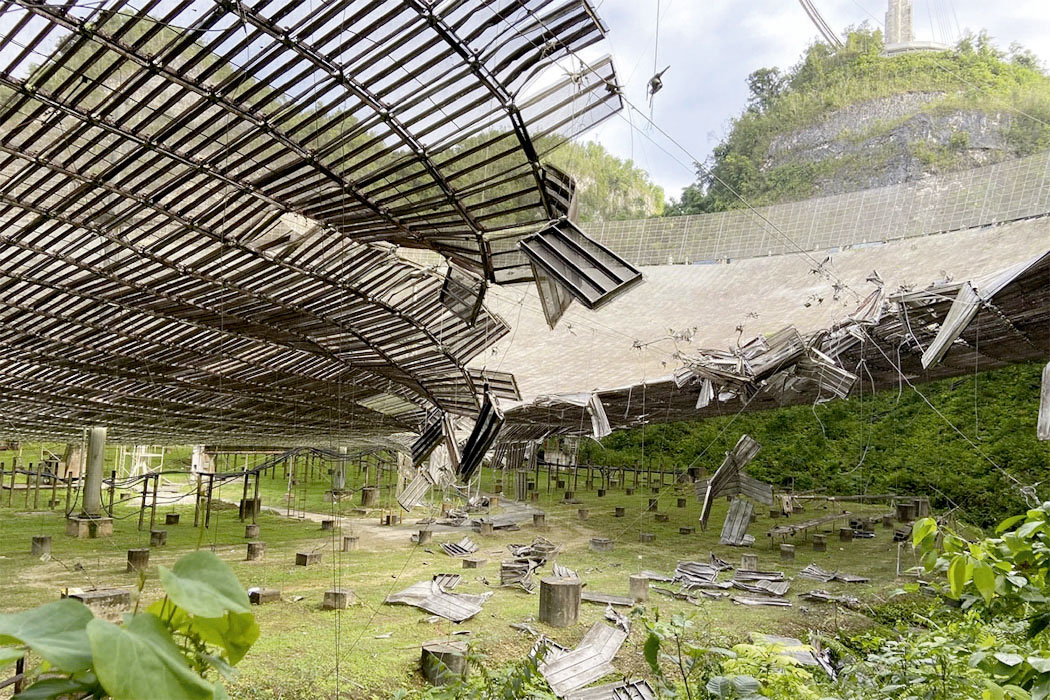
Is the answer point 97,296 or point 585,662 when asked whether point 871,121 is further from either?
point 97,296

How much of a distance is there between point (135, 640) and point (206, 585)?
113mm

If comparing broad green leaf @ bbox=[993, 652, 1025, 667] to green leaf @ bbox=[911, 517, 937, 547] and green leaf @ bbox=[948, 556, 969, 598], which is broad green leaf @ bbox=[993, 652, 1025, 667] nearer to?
green leaf @ bbox=[948, 556, 969, 598]

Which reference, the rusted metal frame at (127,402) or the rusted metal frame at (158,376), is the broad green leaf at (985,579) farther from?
the rusted metal frame at (127,402)

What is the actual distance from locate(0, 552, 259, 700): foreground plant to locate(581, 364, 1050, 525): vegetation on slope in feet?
62.8

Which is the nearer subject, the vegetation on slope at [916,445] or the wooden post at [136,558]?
the wooden post at [136,558]

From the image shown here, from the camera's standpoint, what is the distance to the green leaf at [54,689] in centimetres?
85

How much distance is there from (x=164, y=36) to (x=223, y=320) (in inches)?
206

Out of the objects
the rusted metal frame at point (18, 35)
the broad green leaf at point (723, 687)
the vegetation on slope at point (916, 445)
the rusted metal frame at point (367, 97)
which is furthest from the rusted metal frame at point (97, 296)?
the vegetation on slope at point (916, 445)

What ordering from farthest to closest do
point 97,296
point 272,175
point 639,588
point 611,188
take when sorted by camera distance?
point 611,188, point 639,588, point 97,296, point 272,175

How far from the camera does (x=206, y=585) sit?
2.96ft

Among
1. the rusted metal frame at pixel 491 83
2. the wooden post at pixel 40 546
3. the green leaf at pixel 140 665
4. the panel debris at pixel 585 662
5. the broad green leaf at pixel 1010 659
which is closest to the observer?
the green leaf at pixel 140 665

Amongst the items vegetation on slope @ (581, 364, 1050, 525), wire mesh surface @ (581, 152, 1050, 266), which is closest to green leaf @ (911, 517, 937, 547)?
vegetation on slope @ (581, 364, 1050, 525)

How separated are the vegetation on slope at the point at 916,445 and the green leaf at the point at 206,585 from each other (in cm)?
1913

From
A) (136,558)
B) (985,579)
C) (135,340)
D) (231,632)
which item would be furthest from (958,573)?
(135,340)
